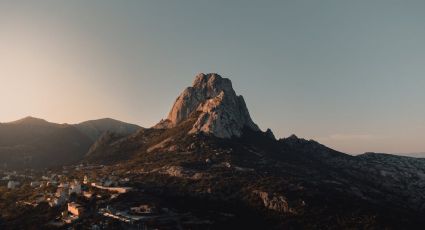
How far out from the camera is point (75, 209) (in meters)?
168

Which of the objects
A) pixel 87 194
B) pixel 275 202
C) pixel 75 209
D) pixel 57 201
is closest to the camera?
pixel 75 209

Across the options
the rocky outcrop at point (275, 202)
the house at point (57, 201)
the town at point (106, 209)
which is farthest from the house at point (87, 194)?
the rocky outcrop at point (275, 202)

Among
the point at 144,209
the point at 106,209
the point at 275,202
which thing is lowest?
the point at 106,209

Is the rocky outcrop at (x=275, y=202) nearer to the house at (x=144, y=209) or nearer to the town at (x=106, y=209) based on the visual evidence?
the town at (x=106, y=209)

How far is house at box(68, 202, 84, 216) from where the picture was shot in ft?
537

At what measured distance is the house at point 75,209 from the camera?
164 meters

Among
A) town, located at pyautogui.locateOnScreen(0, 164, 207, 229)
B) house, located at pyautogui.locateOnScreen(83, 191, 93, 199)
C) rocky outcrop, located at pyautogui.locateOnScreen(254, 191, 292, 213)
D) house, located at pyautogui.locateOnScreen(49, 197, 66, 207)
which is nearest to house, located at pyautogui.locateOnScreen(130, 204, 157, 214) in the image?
town, located at pyautogui.locateOnScreen(0, 164, 207, 229)

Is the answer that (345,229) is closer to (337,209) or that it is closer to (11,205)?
(337,209)

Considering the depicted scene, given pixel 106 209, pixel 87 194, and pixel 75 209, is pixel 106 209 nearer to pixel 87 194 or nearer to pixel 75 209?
pixel 75 209

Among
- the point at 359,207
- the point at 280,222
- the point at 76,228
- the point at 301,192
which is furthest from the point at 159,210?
the point at 359,207

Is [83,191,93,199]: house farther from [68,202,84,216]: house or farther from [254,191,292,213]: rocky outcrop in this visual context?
[254,191,292,213]: rocky outcrop

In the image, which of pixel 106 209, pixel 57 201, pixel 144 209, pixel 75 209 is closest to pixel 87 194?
pixel 57 201

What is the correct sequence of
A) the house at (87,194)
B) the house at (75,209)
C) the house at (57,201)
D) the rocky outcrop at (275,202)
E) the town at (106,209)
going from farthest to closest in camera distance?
1. the house at (87,194)
2. the house at (57,201)
3. the rocky outcrop at (275,202)
4. the house at (75,209)
5. the town at (106,209)

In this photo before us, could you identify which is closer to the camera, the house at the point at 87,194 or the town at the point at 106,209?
the town at the point at 106,209
